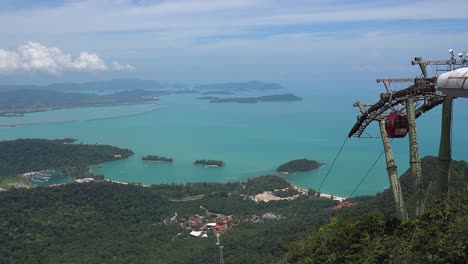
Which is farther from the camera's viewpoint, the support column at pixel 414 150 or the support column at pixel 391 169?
the support column at pixel 391 169

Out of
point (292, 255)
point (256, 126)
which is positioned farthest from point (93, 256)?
point (256, 126)

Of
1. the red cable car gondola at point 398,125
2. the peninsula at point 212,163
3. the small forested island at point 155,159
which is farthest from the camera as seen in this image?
the small forested island at point 155,159

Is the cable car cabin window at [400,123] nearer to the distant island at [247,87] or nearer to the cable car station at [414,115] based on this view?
the cable car station at [414,115]

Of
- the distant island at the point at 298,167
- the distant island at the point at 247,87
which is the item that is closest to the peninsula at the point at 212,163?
the distant island at the point at 298,167

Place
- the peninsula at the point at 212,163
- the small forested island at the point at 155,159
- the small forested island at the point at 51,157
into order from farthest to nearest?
the small forested island at the point at 155,159 < the peninsula at the point at 212,163 < the small forested island at the point at 51,157

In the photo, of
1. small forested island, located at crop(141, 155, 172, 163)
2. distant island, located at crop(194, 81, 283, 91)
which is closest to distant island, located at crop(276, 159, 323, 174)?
small forested island, located at crop(141, 155, 172, 163)

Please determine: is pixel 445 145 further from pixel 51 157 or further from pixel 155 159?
pixel 51 157
